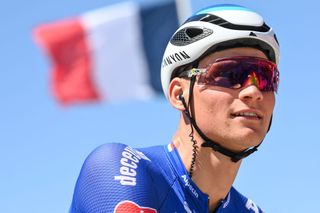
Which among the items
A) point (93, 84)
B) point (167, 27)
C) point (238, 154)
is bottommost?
point (93, 84)

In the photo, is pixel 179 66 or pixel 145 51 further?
pixel 145 51

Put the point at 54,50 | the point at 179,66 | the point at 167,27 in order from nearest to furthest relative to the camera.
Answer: the point at 179,66, the point at 167,27, the point at 54,50

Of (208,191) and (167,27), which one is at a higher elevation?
(208,191)

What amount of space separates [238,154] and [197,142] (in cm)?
35

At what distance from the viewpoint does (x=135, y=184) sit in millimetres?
5102

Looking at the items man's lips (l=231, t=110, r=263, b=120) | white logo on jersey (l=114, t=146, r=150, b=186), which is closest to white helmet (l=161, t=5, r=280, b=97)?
man's lips (l=231, t=110, r=263, b=120)

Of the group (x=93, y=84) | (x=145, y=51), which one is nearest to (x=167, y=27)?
(x=145, y=51)

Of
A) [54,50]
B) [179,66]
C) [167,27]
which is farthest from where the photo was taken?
[54,50]

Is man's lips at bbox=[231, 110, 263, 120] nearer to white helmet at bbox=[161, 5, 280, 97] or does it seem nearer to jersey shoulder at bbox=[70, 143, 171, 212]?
white helmet at bbox=[161, 5, 280, 97]

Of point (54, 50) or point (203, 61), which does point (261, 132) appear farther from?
point (54, 50)

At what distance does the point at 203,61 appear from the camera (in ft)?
19.1

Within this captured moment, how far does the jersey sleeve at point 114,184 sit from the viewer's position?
16.5 ft

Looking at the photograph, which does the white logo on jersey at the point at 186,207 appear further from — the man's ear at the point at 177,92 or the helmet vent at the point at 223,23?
the helmet vent at the point at 223,23

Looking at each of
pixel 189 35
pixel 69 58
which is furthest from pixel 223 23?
pixel 69 58
